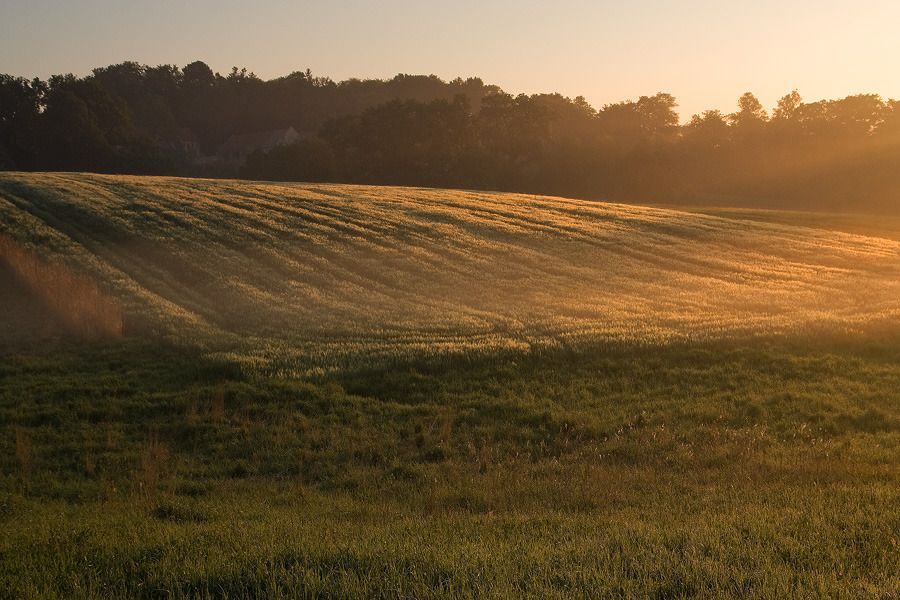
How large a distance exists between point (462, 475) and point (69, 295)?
1504 centimetres

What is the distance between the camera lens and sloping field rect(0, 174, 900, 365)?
19.7 m

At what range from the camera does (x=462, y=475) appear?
10875mm

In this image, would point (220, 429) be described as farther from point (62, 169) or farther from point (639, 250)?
point (62, 169)

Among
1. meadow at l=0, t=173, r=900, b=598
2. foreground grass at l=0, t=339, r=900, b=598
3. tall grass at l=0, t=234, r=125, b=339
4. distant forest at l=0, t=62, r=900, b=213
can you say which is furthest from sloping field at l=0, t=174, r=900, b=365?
distant forest at l=0, t=62, r=900, b=213

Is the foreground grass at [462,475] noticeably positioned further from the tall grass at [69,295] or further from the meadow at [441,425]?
the tall grass at [69,295]

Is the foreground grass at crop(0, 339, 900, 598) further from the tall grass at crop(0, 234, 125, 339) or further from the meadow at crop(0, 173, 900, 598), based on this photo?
the tall grass at crop(0, 234, 125, 339)

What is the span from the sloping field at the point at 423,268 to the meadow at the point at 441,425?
200 mm

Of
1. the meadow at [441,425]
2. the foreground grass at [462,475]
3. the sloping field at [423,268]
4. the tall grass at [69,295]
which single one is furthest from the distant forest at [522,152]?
the foreground grass at [462,475]

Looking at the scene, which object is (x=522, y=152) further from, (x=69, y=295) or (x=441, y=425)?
(x=441, y=425)

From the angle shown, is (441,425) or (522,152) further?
(522,152)

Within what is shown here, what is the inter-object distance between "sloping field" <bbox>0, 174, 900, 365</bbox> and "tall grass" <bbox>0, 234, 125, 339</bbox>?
64 centimetres

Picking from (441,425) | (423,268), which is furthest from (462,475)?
(423,268)

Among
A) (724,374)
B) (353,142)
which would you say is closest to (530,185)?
(353,142)

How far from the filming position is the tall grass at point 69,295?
1919 cm
